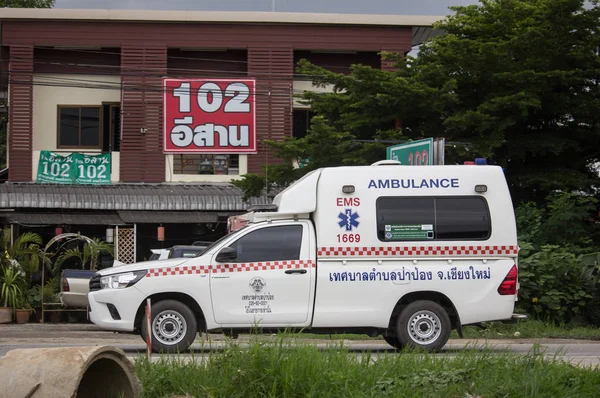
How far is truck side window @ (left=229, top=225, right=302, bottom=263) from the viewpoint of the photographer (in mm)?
12648

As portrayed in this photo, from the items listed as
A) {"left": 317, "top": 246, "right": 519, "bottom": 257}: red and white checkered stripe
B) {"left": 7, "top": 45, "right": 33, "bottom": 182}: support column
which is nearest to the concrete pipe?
{"left": 317, "top": 246, "right": 519, "bottom": 257}: red and white checkered stripe

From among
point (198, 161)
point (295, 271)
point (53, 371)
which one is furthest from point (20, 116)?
point (53, 371)

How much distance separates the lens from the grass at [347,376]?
759 cm

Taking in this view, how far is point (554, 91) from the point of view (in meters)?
24.3

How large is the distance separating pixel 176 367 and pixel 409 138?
16315mm

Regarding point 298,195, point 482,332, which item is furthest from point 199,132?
point 298,195

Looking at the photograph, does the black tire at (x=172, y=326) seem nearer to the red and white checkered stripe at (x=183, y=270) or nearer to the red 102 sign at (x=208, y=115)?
the red and white checkered stripe at (x=183, y=270)

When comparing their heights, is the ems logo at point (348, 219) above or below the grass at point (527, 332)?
above

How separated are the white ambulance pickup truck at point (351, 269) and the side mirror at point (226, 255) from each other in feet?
0.06

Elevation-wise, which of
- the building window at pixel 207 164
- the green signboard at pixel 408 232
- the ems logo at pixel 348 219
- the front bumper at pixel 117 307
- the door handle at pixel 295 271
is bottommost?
the front bumper at pixel 117 307

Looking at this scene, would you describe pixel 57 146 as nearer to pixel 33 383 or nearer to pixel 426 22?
pixel 426 22

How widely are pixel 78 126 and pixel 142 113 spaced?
2548mm

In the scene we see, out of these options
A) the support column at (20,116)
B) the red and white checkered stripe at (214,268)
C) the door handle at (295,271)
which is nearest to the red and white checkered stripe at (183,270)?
the red and white checkered stripe at (214,268)

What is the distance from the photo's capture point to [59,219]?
89.0ft
